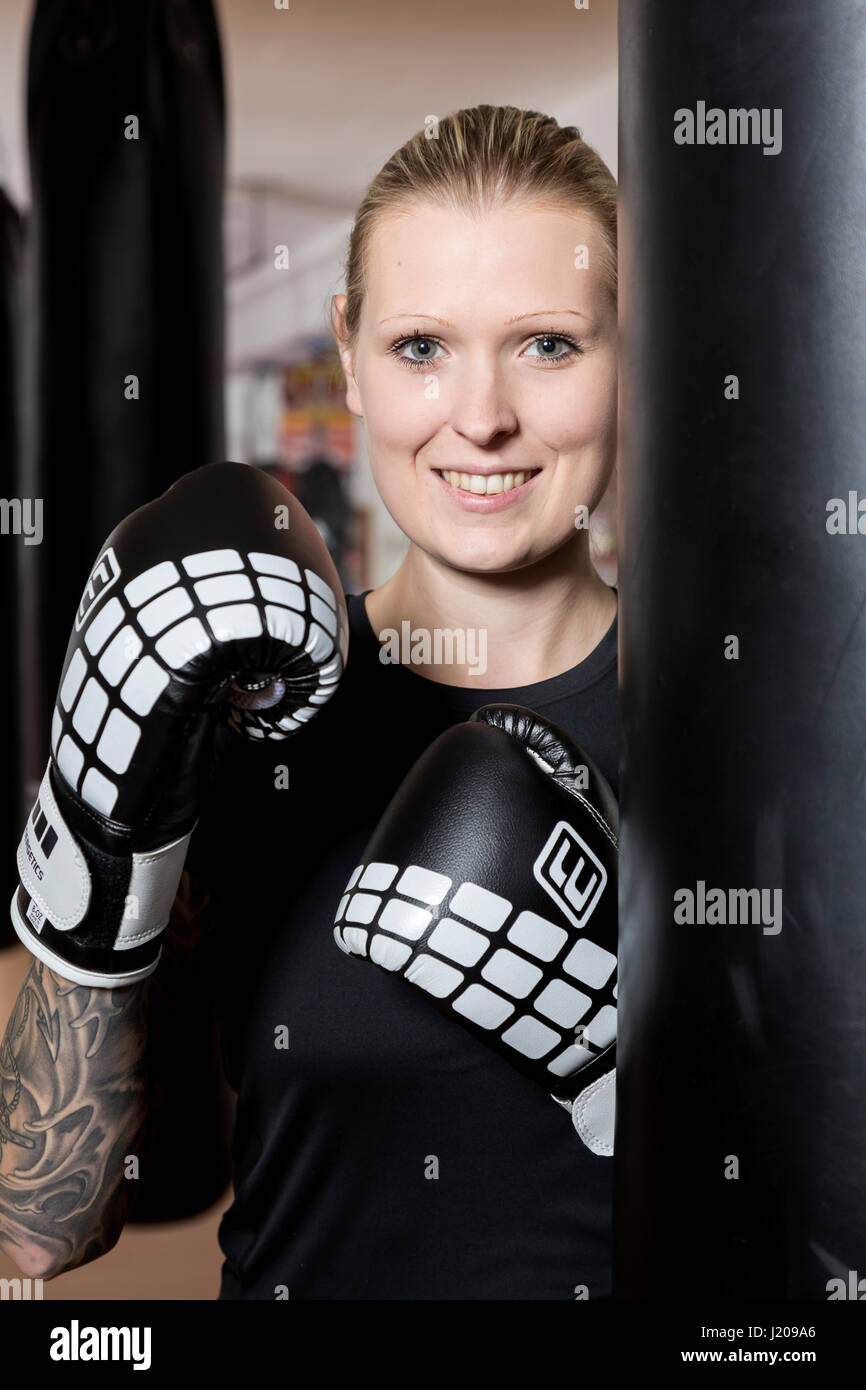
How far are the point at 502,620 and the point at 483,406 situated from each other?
0.19 metres

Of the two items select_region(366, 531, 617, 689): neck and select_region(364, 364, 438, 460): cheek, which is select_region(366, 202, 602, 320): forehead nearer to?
select_region(364, 364, 438, 460): cheek

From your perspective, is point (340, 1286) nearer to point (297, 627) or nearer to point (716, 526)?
point (297, 627)

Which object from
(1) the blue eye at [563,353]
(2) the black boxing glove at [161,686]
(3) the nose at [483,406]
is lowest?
(2) the black boxing glove at [161,686]

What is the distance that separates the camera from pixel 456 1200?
865 mm

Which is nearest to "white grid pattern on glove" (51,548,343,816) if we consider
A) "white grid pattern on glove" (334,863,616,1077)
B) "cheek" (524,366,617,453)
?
"white grid pattern on glove" (334,863,616,1077)

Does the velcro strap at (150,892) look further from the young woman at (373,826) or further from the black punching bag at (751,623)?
the black punching bag at (751,623)

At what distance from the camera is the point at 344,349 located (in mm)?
1022

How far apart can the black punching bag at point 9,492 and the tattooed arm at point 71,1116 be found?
218 centimetres

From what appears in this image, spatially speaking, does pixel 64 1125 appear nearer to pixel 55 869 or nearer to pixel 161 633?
pixel 55 869

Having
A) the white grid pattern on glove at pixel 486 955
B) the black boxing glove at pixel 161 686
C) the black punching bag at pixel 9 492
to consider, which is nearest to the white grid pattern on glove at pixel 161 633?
the black boxing glove at pixel 161 686

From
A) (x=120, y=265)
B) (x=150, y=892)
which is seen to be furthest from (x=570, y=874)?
(x=120, y=265)

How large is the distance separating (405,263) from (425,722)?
0.33 m

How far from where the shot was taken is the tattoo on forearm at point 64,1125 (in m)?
0.83

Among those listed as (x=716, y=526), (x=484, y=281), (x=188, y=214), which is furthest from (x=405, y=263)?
(x=188, y=214)
